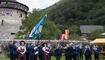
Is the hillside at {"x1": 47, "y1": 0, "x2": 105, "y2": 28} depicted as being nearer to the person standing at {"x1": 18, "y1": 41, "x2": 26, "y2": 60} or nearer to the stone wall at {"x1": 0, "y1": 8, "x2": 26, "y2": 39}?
the stone wall at {"x1": 0, "y1": 8, "x2": 26, "y2": 39}

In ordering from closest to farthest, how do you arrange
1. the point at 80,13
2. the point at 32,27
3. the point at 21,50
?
the point at 21,50, the point at 32,27, the point at 80,13

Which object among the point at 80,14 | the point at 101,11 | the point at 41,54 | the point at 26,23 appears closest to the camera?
the point at 41,54

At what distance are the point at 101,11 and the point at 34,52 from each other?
79.3 metres

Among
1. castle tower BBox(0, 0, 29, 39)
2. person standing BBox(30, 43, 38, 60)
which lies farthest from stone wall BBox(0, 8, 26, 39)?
person standing BBox(30, 43, 38, 60)

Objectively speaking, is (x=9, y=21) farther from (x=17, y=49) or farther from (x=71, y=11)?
(x=71, y=11)

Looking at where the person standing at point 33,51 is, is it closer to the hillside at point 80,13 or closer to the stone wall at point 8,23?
the stone wall at point 8,23

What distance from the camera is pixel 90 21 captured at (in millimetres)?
87375

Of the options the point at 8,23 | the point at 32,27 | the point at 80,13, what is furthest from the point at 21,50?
the point at 80,13

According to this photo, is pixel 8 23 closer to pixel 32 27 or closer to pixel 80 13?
pixel 32 27

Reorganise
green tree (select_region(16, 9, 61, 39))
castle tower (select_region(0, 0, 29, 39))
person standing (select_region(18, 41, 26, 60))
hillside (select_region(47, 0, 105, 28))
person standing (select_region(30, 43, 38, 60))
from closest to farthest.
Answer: person standing (select_region(18, 41, 26, 60)), person standing (select_region(30, 43, 38, 60)), green tree (select_region(16, 9, 61, 39)), castle tower (select_region(0, 0, 29, 39)), hillside (select_region(47, 0, 105, 28))

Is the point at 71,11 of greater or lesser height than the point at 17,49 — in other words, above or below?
above

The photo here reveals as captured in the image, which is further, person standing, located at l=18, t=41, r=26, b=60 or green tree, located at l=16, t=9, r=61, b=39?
green tree, located at l=16, t=9, r=61, b=39

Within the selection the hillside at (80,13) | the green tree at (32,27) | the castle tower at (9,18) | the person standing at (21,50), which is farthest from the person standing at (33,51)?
the hillside at (80,13)

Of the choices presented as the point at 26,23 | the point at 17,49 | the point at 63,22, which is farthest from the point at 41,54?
the point at 63,22
